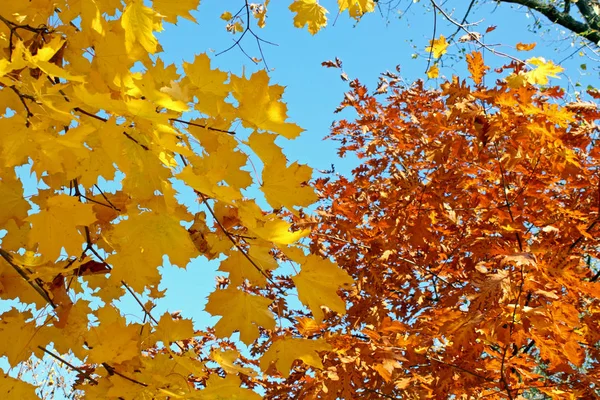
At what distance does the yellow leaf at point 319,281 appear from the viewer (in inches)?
49.0

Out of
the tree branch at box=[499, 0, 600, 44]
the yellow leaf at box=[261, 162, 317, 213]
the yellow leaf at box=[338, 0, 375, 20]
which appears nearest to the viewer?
the yellow leaf at box=[261, 162, 317, 213]

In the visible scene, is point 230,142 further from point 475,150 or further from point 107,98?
point 475,150

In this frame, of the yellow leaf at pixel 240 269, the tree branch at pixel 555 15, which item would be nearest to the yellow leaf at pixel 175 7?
the yellow leaf at pixel 240 269

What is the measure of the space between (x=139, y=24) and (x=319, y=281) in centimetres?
76

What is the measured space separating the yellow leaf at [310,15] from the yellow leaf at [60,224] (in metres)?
1.60

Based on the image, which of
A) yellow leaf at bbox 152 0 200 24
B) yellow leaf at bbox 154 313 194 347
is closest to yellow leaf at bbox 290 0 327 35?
yellow leaf at bbox 152 0 200 24

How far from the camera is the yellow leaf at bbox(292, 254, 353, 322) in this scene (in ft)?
4.08

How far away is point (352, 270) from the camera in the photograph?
383 cm

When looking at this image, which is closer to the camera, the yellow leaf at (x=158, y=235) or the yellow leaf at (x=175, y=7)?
the yellow leaf at (x=158, y=235)

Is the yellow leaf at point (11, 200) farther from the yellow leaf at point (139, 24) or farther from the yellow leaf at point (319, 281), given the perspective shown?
the yellow leaf at point (319, 281)

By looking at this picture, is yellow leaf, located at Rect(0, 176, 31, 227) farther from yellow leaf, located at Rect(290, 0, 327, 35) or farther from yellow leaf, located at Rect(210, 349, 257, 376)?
yellow leaf, located at Rect(290, 0, 327, 35)

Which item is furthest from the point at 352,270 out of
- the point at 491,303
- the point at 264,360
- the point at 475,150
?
the point at 264,360

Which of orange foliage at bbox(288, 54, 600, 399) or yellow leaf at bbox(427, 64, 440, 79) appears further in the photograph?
yellow leaf at bbox(427, 64, 440, 79)

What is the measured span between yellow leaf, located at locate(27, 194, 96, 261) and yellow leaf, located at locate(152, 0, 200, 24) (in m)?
0.56
